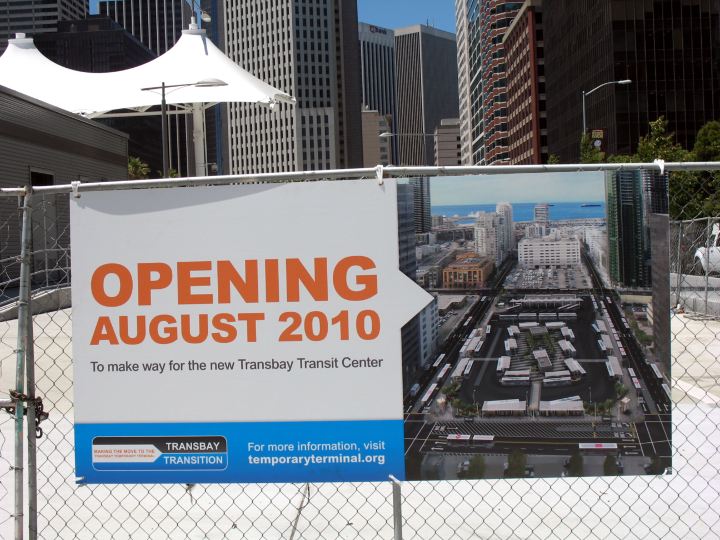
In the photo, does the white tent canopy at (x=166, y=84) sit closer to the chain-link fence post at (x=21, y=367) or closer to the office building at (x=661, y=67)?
the chain-link fence post at (x=21, y=367)

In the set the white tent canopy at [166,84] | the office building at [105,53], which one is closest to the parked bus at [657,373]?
the white tent canopy at [166,84]

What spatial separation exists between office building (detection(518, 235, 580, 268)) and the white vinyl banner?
1.57 feet

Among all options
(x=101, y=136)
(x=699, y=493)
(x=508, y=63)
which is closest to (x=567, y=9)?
(x=508, y=63)

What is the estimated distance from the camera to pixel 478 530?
4598 millimetres

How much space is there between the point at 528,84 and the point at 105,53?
80.7 metres

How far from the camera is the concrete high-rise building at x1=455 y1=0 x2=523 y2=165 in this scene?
137500mm

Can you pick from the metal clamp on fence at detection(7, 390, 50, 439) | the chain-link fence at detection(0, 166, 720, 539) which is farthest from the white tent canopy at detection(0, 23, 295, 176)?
the metal clamp on fence at detection(7, 390, 50, 439)

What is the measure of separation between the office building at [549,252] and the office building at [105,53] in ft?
466

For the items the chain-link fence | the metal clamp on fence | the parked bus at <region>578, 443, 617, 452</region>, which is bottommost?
the chain-link fence

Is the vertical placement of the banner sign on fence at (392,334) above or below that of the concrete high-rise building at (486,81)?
below

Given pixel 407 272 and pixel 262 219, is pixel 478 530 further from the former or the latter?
pixel 262 219

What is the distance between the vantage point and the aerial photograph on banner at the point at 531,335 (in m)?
3.50

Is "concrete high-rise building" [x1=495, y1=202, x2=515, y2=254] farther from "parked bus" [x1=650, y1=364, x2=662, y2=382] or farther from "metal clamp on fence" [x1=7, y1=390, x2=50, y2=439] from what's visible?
"metal clamp on fence" [x1=7, y1=390, x2=50, y2=439]

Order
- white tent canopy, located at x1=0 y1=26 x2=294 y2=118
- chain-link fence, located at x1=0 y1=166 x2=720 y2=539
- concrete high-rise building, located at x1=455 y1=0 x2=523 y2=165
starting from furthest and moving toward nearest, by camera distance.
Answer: concrete high-rise building, located at x1=455 y1=0 x2=523 y2=165, white tent canopy, located at x1=0 y1=26 x2=294 y2=118, chain-link fence, located at x1=0 y1=166 x2=720 y2=539
